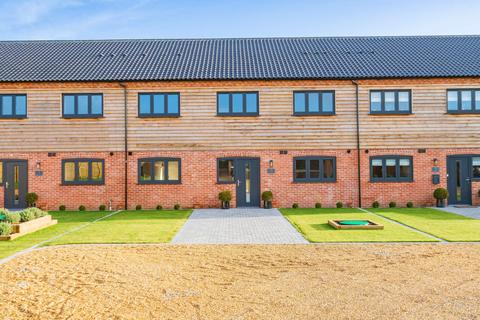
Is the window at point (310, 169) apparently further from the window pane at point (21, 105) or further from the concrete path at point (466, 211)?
the window pane at point (21, 105)

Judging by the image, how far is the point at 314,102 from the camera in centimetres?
1772

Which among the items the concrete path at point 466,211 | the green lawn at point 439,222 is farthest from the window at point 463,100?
the green lawn at point 439,222

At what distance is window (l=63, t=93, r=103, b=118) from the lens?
57.7ft

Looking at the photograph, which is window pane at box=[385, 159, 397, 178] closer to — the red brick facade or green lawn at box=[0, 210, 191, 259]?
the red brick facade

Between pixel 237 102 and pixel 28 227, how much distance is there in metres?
10.2

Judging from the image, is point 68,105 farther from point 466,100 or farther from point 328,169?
point 466,100

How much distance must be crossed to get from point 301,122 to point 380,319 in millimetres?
13185

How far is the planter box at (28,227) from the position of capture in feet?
35.4

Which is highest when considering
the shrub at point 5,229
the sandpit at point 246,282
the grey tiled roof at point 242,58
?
the grey tiled roof at point 242,58

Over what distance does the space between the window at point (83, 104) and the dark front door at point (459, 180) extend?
16.9m

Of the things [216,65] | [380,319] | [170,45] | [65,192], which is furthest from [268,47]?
[380,319]

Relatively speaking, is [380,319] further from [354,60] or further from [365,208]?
[354,60]

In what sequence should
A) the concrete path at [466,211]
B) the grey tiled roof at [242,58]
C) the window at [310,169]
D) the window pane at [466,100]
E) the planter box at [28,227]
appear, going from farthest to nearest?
the grey tiled roof at [242,58], the window pane at [466,100], the window at [310,169], the concrete path at [466,211], the planter box at [28,227]

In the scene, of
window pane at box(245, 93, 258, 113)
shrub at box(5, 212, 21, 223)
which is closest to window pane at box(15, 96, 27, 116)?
shrub at box(5, 212, 21, 223)
